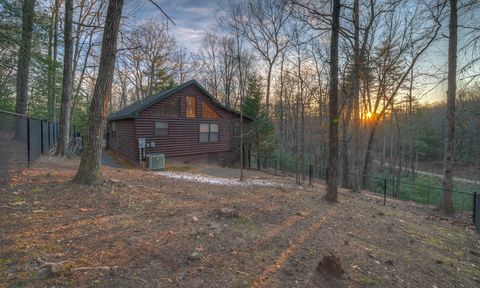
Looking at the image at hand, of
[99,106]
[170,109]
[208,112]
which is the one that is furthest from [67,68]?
[208,112]

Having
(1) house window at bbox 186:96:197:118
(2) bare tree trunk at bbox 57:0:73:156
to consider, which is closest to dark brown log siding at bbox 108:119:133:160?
(1) house window at bbox 186:96:197:118

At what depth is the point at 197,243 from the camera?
10.3ft

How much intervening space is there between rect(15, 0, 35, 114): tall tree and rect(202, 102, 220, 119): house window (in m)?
9.33

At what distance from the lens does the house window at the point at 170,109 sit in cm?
1438

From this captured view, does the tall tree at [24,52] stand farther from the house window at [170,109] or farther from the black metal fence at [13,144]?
the house window at [170,109]

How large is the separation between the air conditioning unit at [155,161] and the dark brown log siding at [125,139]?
46.4 inches

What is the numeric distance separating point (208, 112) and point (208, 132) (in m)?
1.45

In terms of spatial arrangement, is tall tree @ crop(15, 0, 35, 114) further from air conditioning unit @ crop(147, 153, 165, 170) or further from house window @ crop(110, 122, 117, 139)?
house window @ crop(110, 122, 117, 139)

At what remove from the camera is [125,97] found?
115 feet

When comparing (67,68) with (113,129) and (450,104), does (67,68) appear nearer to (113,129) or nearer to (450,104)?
(113,129)

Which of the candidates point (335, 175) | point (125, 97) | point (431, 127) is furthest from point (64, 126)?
point (431, 127)

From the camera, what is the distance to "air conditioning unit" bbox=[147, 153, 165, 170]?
1302cm

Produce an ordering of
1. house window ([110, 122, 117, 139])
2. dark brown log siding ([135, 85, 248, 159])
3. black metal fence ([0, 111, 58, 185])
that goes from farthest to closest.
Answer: house window ([110, 122, 117, 139]), dark brown log siding ([135, 85, 248, 159]), black metal fence ([0, 111, 58, 185])

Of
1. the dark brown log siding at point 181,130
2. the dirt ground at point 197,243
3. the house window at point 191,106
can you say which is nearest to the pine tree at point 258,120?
the dark brown log siding at point 181,130
